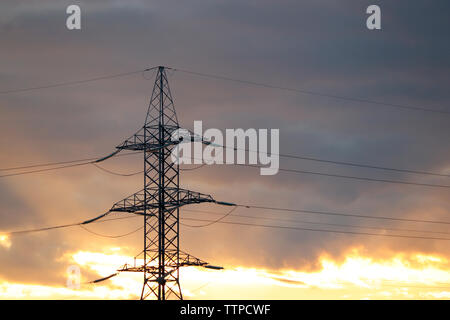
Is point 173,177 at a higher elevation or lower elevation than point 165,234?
higher

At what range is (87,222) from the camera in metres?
77.0
